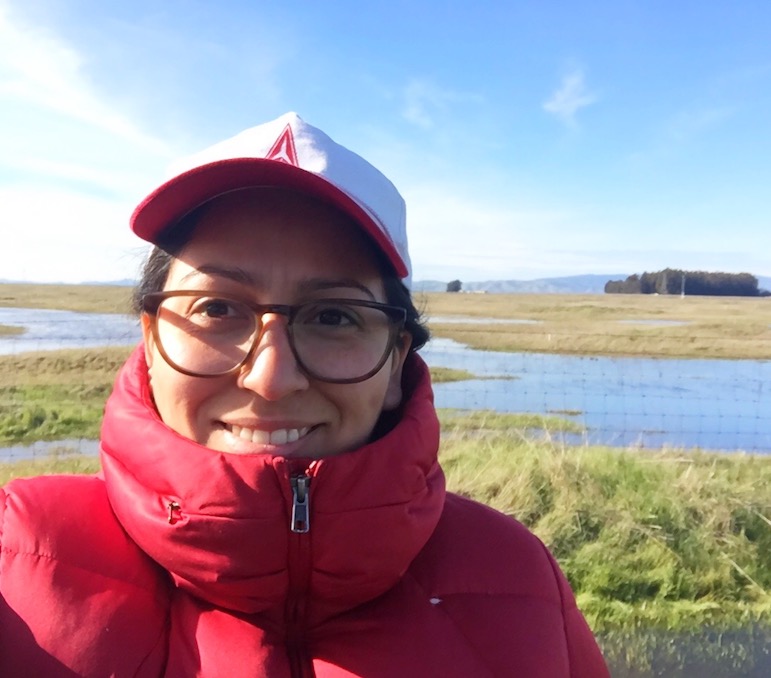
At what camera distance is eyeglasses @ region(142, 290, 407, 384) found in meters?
1.48

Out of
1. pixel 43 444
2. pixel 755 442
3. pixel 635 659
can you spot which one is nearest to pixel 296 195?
pixel 635 659

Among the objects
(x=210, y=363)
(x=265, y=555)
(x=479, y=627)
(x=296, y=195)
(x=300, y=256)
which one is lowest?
(x=479, y=627)

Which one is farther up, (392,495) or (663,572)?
(392,495)

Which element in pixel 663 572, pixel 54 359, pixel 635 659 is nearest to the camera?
pixel 635 659

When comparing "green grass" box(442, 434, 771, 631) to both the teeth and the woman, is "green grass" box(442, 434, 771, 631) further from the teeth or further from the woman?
the teeth

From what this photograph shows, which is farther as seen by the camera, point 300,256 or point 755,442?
point 755,442

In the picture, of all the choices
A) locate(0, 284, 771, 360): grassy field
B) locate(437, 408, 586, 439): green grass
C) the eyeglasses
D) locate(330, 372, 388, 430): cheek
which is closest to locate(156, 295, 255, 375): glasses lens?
the eyeglasses

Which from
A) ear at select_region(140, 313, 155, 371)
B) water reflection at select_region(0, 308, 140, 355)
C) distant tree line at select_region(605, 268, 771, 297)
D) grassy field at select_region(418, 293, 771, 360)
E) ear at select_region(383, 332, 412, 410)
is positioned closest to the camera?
ear at select_region(140, 313, 155, 371)

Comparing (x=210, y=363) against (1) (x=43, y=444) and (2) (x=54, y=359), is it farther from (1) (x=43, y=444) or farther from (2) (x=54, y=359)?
(2) (x=54, y=359)

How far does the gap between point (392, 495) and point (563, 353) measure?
20.3 m

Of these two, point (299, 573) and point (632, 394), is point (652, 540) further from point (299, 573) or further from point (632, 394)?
point (632, 394)

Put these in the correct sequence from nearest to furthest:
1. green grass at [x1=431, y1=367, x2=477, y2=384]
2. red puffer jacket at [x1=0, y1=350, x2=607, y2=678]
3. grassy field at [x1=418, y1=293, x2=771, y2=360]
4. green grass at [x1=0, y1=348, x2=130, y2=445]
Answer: red puffer jacket at [x1=0, y1=350, x2=607, y2=678] → green grass at [x1=0, y1=348, x2=130, y2=445] → green grass at [x1=431, y1=367, x2=477, y2=384] → grassy field at [x1=418, y1=293, x2=771, y2=360]

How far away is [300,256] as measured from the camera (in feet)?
4.92

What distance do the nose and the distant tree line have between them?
212ft
